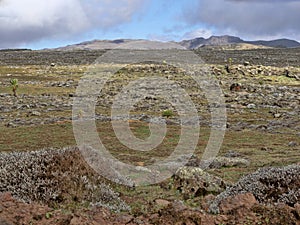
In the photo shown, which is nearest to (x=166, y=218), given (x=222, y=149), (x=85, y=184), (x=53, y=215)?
(x=53, y=215)

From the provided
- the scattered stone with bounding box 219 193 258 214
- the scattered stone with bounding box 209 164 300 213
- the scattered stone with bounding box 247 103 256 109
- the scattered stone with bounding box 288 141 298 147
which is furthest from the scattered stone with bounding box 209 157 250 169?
the scattered stone with bounding box 247 103 256 109

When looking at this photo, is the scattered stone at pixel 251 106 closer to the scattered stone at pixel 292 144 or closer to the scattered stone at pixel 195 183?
the scattered stone at pixel 292 144

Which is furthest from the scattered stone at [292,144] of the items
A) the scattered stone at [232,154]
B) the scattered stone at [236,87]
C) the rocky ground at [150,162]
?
the scattered stone at [236,87]

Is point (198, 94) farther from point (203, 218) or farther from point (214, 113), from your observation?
point (203, 218)

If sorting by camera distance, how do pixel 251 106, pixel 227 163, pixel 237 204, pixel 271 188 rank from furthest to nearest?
1. pixel 251 106
2. pixel 227 163
3. pixel 271 188
4. pixel 237 204

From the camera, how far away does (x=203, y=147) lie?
79.4 feet

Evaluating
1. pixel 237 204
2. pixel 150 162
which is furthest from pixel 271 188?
pixel 150 162

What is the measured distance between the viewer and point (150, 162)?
64.0 ft

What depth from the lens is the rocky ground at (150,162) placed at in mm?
8695

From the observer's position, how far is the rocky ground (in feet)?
28.5

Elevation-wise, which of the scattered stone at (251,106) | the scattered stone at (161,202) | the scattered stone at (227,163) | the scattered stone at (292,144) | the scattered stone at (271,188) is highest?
the scattered stone at (271,188)

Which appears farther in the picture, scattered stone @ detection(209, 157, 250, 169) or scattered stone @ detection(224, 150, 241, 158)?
scattered stone @ detection(224, 150, 241, 158)

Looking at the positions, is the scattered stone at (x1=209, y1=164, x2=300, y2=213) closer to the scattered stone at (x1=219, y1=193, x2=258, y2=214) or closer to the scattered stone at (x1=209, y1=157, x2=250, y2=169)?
the scattered stone at (x1=219, y1=193, x2=258, y2=214)

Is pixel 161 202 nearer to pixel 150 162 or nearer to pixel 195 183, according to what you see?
pixel 195 183
